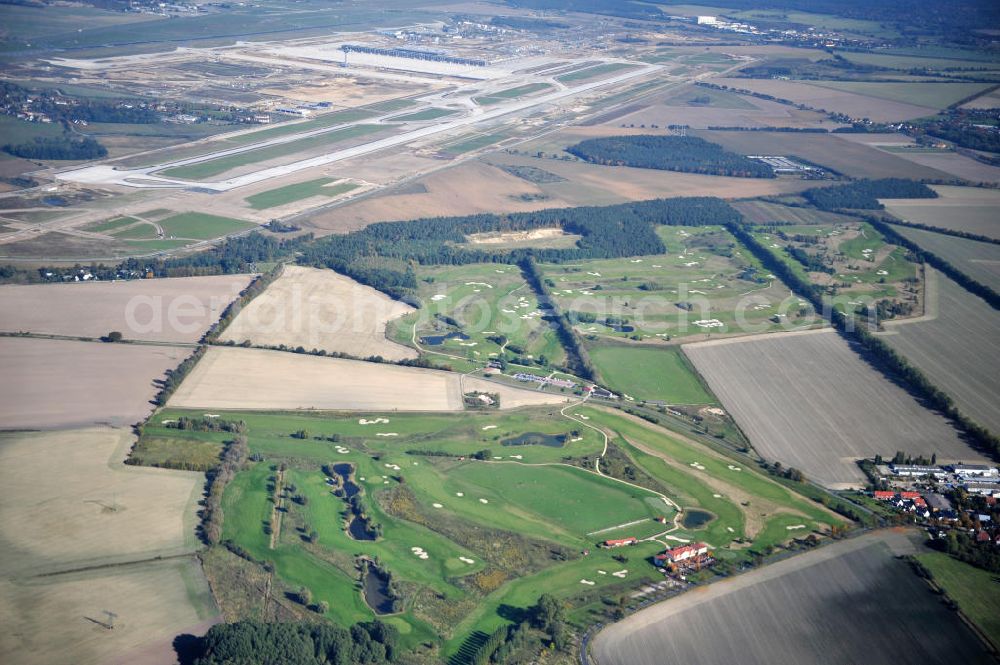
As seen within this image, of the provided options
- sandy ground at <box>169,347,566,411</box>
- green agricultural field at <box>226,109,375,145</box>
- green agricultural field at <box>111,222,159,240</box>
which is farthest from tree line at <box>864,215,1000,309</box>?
green agricultural field at <box>111,222,159,240</box>

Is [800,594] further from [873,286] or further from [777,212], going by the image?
[777,212]

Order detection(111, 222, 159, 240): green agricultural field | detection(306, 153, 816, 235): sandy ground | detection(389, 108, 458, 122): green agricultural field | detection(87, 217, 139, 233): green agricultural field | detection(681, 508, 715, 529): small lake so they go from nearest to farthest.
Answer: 1. detection(681, 508, 715, 529): small lake
2. detection(111, 222, 159, 240): green agricultural field
3. detection(87, 217, 139, 233): green agricultural field
4. detection(306, 153, 816, 235): sandy ground
5. detection(389, 108, 458, 122): green agricultural field

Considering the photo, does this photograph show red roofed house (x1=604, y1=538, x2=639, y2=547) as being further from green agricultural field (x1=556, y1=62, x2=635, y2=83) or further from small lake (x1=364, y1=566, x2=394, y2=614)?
green agricultural field (x1=556, y1=62, x2=635, y2=83)

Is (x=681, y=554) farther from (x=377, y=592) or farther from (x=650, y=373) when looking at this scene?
(x=650, y=373)

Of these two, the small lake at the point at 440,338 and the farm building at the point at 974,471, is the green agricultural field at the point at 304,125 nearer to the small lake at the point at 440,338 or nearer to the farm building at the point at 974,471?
the small lake at the point at 440,338

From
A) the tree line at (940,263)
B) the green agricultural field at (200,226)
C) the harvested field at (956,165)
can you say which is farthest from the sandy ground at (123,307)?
the harvested field at (956,165)
